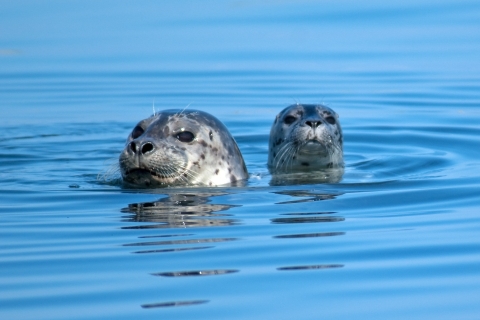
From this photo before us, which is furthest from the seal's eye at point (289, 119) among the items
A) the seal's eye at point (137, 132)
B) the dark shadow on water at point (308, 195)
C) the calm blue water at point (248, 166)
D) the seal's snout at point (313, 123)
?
the seal's eye at point (137, 132)

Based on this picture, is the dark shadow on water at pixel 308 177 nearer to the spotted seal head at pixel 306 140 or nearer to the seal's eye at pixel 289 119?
the spotted seal head at pixel 306 140

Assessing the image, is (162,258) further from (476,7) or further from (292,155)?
(476,7)

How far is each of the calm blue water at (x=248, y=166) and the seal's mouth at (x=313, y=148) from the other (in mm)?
326

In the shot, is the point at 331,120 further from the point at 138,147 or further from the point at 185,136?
the point at 138,147

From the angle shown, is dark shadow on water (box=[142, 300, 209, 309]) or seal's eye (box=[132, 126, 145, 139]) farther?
seal's eye (box=[132, 126, 145, 139])

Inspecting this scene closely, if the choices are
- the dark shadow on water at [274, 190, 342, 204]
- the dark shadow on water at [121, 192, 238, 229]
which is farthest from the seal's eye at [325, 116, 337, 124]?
the dark shadow on water at [121, 192, 238, 229]

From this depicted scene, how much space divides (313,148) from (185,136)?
1.92 metres

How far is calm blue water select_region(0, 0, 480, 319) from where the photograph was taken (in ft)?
19.0

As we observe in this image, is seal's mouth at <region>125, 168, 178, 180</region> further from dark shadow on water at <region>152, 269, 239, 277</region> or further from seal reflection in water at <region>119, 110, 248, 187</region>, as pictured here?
dark shadow on water at <region>152, 269, 239, 277</region>

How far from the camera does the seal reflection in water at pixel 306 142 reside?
417 inches

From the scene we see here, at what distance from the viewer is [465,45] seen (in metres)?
18.3

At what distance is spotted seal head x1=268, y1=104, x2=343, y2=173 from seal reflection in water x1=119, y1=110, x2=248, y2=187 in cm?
125

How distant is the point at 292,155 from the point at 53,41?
8.84 meters

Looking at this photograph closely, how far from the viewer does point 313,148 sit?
35.1ft
